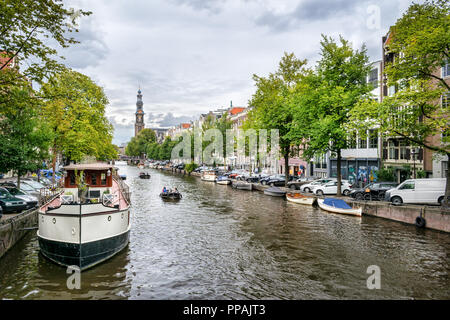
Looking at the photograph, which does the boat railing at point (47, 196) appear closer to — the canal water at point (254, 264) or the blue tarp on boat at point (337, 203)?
the canal water at point (254, 264)

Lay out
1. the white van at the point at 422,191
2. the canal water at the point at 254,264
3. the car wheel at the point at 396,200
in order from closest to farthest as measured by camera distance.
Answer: the canal water at the point at 254,264 < the white van at the point at 422,191 < the car wheel at the point at 396,200

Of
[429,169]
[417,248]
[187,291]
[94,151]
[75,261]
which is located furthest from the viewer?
[94,151]

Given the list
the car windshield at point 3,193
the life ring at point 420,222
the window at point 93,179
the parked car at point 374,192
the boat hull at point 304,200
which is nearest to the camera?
the window at point 93,179

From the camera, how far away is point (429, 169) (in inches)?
1366

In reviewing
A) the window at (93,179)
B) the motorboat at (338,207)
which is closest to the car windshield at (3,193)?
the window at (93,179)

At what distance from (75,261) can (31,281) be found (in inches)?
67.4

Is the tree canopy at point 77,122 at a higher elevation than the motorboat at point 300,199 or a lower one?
higher

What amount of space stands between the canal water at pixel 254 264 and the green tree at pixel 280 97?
18.0m

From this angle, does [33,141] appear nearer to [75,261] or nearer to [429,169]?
[75,261]

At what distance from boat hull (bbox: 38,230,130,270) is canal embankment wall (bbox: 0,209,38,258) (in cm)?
213

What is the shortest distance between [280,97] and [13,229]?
105 feet

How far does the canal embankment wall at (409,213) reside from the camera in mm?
20703

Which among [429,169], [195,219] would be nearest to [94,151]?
[195,219]

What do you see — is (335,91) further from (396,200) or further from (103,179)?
(103,179)
